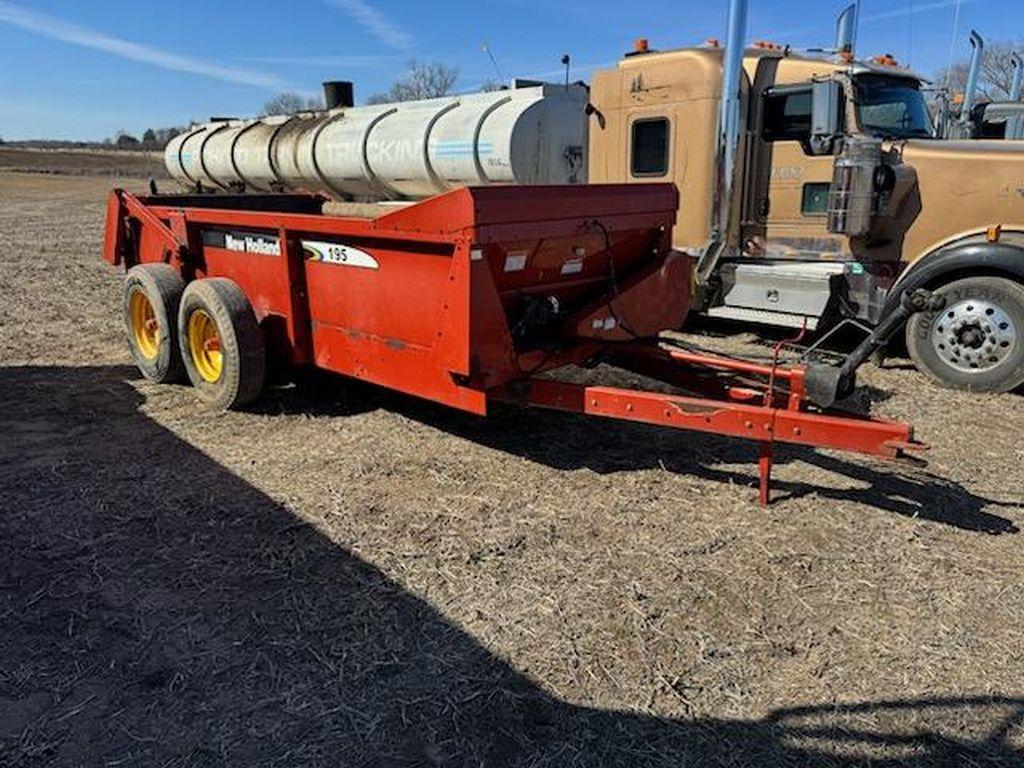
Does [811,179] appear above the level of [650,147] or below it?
below

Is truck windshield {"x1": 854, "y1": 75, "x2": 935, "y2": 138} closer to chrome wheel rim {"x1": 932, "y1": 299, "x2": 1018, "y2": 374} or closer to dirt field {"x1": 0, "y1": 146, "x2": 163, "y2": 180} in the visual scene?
chrome wheel rim {"x1": 932, "y1": 299, "x2": 1018, "y2": 374}

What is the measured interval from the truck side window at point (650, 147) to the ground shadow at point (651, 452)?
3296 mm

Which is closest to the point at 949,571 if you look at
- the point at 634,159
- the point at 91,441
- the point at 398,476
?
the point at 398,476

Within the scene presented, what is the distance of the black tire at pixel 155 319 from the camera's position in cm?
590

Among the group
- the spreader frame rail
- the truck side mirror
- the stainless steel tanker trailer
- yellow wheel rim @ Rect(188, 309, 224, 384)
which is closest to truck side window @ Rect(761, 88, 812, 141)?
the truck side mirror

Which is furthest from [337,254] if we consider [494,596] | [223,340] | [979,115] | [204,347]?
[979,115]

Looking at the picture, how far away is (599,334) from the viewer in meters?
4.82

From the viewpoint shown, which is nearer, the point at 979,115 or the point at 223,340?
the point at 223,340

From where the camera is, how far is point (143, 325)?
6492 mm

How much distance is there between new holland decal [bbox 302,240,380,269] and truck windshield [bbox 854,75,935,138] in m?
4.62

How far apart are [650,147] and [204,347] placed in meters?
4.45

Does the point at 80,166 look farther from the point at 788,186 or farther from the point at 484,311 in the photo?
the point at 484,311

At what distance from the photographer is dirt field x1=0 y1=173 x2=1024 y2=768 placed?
259cm

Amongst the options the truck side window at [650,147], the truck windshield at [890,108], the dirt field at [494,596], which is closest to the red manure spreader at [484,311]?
the dirt field at [494,596]
